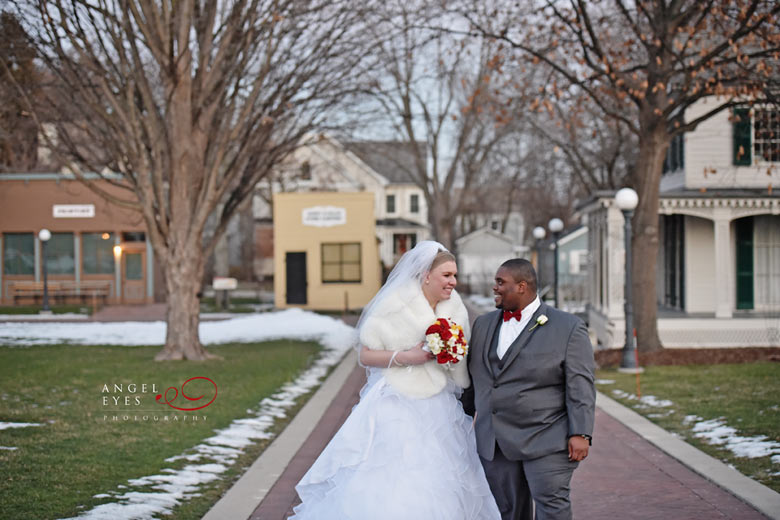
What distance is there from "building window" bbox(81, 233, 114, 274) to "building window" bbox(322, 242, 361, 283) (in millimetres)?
10001

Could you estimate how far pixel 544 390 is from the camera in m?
4.92

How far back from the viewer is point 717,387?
43.4 feet

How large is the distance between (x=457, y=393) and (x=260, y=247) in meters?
55.6

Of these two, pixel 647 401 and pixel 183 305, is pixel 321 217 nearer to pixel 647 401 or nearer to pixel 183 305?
pixel 183 305

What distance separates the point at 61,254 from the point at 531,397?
38.1m

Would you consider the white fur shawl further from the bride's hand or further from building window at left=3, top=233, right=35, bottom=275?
building window at left=3, top=233, right=35, bottom=275

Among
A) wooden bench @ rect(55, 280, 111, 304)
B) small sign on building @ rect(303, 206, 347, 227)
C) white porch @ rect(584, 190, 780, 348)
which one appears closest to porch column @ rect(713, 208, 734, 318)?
white porch @ rect(584, 190, 780, 348)

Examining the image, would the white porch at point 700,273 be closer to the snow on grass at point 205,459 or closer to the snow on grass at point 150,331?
the snow on grass at point 205,459

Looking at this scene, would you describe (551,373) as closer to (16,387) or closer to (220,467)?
(220,467)

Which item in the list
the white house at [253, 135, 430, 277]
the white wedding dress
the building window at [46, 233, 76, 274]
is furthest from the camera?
the white house at [253, 135, 430, 277]

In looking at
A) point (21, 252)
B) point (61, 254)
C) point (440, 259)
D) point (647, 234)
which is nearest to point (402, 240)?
point (61, 254)

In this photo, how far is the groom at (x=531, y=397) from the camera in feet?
15.8

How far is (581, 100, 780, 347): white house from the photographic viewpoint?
22.0 m

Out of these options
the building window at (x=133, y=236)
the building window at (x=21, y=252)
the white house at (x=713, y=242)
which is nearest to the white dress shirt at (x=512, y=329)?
the white house at (x=713, y=242)
